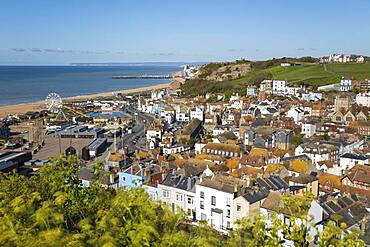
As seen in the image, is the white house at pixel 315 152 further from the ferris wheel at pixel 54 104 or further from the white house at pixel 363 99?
the ferris wheel at pixel 54 104

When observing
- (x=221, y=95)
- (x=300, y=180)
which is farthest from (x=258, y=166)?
(x=221, y=95)

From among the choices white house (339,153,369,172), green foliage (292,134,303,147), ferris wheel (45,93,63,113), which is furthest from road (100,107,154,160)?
white house (339,153,369,172)

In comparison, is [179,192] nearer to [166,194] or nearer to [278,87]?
[166,194]

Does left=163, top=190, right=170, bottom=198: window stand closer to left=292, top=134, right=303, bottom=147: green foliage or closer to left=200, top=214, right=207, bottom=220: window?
left=200, top=214, right=207, bottom=220: window

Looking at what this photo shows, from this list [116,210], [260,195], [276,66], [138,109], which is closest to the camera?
[116,210]

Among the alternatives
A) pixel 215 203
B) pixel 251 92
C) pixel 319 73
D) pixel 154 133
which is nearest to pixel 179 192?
pixel 215 203

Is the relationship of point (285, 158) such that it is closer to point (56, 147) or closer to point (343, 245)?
point (343, 245)

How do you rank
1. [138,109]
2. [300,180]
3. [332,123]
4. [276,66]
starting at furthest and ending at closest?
1. [276,66]
2. [138,109]
3. [332,123]
4. [300,180]
